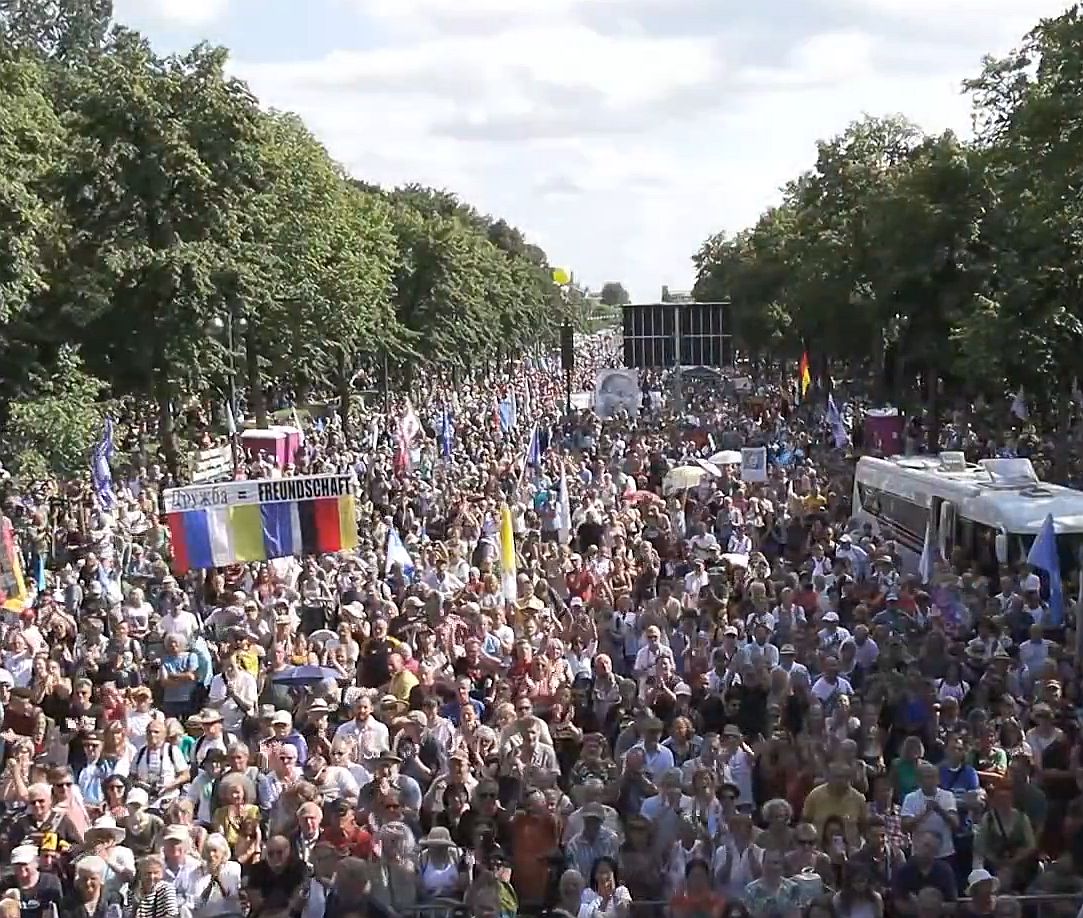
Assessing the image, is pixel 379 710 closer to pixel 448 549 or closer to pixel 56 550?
pixel 448 549

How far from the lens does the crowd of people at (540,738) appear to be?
9.28 m

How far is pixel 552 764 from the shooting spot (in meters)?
11.5

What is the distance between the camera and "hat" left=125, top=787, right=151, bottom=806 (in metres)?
10.5

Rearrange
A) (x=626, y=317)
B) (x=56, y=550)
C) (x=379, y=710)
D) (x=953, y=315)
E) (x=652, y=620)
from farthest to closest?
(x=626, y=317)
(x=953, y=315)
(x=56, y=550)
(x=652, y=620)
(x=379, y=710)

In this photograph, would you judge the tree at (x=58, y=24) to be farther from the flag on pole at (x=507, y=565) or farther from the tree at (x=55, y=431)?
the flag on pole at (x=507, y=565)

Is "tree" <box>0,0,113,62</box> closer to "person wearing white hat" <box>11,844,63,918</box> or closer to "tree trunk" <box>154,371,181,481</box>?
"tree trunk" <box>154,371,181,481</box>

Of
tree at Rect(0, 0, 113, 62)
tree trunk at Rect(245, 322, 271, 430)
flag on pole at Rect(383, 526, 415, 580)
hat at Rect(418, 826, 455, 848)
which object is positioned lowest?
hat at Rect(418, 826, 455, 848)

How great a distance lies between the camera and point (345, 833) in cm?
980

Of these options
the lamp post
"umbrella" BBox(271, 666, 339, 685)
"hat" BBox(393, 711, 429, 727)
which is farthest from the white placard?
"hat" BBox(393, 711, 429, 727)

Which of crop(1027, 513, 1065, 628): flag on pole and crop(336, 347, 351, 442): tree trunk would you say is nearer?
crop(1027, 513, 1065, 628): flag on pole

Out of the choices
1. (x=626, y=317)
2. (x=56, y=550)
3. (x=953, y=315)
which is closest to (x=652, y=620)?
(x=56, y=550)

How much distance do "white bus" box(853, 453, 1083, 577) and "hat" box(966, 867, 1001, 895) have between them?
9.61 m

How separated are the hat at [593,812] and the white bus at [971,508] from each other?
10119mm

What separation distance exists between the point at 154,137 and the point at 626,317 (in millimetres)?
29100
